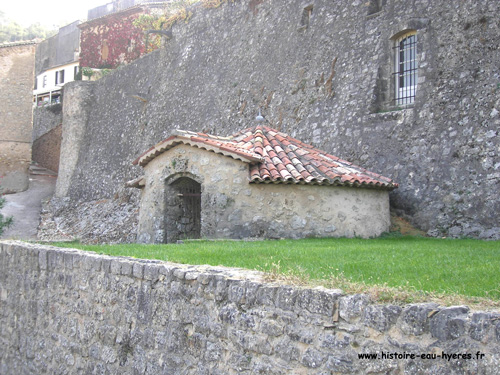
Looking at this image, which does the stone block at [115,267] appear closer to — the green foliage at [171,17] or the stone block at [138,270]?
the stone block at [138,270]

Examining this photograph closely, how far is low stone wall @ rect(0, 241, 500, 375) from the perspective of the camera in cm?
392

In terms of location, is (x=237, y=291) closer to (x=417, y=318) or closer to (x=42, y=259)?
(x=417, y=318)

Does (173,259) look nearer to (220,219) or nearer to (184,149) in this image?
(220,219)

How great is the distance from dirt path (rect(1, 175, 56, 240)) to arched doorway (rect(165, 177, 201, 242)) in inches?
393

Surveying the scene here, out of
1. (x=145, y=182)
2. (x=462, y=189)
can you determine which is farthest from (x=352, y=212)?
(x=145, y=182)

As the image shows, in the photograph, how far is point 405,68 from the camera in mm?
15141

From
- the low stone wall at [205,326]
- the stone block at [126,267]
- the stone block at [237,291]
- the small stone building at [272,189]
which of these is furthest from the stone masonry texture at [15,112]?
the stone block at [237,291]

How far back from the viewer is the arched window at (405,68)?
14843mm

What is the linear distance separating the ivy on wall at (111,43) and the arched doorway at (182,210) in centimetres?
2673

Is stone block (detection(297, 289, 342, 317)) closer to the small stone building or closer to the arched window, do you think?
the small stone building

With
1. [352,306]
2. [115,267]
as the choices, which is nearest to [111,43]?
[115,267]

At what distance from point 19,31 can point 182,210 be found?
289 ft

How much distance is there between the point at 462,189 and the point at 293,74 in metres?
8.06

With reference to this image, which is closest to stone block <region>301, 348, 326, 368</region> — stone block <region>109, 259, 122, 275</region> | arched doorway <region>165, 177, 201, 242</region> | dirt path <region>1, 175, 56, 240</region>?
stone block <region>109, 259, 122, 275</region>
